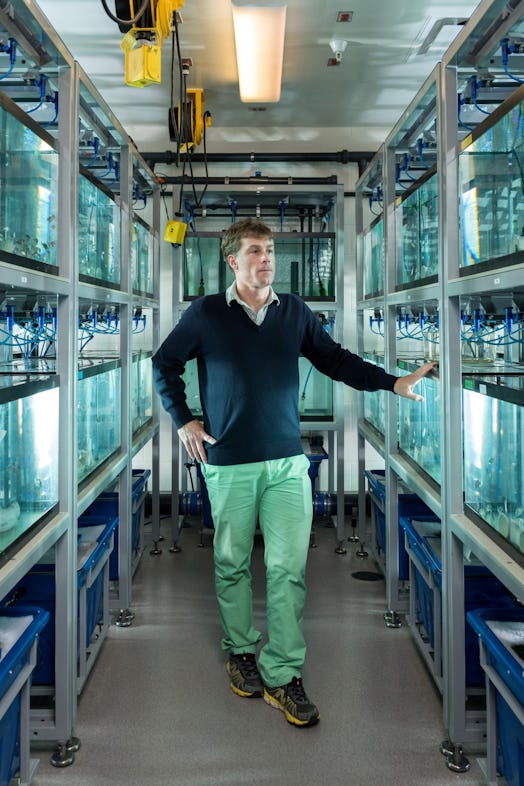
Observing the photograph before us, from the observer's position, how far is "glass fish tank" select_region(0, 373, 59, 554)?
5.58ft

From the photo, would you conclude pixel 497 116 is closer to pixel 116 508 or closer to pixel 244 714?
pixel 244 714

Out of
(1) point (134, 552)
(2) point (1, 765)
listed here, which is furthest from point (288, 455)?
(1) point (134, 552)

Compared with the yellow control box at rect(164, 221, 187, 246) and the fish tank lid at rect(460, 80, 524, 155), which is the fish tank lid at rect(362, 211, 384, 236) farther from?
the fish tank lid at rect(460, 80, 524, 155)

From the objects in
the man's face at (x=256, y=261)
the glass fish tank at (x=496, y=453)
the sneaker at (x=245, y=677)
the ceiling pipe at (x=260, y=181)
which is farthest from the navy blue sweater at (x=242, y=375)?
the ceiling pipe at (x=260, y=181)

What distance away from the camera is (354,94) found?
427 cm

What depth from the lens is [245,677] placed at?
2.40 metres

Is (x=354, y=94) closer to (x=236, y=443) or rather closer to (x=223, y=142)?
(x=223, y=142)

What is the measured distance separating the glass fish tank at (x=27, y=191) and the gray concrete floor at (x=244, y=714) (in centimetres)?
153

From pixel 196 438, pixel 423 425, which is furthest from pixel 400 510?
pixel 196 438

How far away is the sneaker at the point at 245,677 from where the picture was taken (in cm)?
238

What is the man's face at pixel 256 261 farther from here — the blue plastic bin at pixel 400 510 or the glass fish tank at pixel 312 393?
the glass fish tank at pixel 312 393

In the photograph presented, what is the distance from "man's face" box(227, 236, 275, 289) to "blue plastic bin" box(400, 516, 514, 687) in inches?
44.7

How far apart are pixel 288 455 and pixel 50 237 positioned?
108 centimetres

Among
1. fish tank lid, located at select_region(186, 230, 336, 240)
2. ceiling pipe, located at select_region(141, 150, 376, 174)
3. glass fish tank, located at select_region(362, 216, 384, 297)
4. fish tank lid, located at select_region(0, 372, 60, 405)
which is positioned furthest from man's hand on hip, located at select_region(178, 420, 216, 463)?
ceiling pipe, located at select_region(141, 150, 376, 174)
